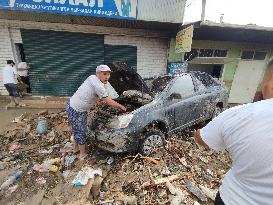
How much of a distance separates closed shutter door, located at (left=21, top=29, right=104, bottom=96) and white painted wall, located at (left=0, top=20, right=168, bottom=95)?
254 millimetres

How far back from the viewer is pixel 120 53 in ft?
32.9

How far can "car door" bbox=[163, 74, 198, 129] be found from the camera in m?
5.41

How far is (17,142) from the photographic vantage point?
6.05 m

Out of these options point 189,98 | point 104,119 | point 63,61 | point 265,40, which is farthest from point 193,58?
point 104,119

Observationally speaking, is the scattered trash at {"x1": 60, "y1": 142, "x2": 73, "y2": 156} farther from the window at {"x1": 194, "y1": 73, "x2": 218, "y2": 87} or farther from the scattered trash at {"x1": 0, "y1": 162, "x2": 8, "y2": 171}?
the window at {"x1": 194, "y1": 73, "x2": 218, "y2": 87}

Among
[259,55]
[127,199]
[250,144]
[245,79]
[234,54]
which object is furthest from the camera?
[245,79]

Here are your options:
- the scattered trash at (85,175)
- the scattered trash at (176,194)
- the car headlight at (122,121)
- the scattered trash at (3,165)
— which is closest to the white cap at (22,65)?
the scattered trash at (3,165)

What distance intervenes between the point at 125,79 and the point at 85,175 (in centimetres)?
242

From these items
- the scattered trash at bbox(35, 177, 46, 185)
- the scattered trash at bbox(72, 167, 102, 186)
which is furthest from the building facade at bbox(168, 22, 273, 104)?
the scattered trash at bbox(35, 177, 46, 185)

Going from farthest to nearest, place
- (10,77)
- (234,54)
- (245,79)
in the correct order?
(245,79) → (234,54) → (10,77)

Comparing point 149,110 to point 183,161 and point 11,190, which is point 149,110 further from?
point 11,190

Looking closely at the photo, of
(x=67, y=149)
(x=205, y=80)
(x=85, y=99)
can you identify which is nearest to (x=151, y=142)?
(x=85, y=99)

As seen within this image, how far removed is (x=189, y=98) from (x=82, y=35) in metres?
5.88

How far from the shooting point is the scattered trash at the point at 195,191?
4.12m
